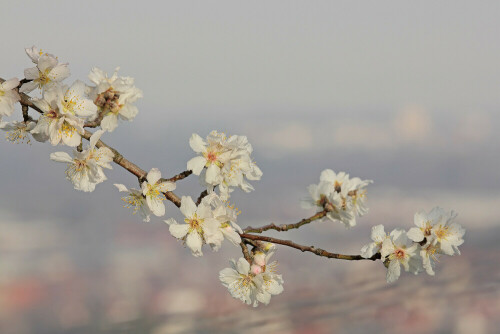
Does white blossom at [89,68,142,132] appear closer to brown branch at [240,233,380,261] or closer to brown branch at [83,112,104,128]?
brown branch at [83,112,104,128]

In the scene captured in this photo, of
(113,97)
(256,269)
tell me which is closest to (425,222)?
(256,269)

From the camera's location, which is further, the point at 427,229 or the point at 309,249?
the point at 427,229

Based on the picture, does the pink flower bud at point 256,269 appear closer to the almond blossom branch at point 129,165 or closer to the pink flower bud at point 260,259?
the pink flower bud at point 260,259

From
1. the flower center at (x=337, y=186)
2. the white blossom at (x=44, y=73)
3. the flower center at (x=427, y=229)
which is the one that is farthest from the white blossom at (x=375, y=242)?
the white blossom at (x=44, y=73)

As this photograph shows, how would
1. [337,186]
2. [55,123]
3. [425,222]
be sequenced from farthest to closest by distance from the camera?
[425,222] < [337,186] < [55,123]

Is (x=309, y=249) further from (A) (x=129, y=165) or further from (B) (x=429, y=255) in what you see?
(A) (x=129, y=165)

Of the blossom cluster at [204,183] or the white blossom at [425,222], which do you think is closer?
the blossom cluster at [204,183]

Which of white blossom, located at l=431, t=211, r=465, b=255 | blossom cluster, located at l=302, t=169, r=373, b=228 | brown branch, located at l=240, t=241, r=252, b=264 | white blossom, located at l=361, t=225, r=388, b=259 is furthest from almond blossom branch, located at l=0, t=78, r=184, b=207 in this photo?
white blossom, located at l=431, t=211, r=465, b=255
